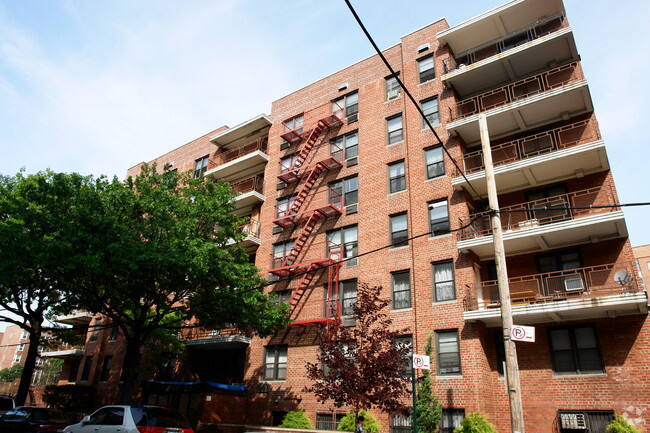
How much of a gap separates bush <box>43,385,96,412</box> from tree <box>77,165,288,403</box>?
1494 centimetres

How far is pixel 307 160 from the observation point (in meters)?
29.3

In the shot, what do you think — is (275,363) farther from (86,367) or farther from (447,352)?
(86,367)

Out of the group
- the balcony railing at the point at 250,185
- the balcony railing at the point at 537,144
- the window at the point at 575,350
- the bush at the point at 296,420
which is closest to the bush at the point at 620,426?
the window at the point at 575,350

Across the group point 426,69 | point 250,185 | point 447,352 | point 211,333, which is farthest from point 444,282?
point 250,185

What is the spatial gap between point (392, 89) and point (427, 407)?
17709 millimetres

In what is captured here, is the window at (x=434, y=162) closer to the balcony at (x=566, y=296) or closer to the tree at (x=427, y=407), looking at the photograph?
the balcony at (x=566, y=296)

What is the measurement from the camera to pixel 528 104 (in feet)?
69.1

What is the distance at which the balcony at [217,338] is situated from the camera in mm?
25719

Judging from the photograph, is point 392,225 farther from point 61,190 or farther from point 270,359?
point 61,190

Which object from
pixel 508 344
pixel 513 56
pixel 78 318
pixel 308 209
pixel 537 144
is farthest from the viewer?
pixel 78 318

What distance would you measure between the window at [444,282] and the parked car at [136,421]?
12061 mm

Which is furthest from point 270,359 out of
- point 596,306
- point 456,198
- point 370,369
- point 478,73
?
point 478,73

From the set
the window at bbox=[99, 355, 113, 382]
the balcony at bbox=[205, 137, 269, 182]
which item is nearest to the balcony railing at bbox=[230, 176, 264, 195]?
the balcony at bbox=[205, 137, 269, 182]

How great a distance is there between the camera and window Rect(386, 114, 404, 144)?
85.2ft
